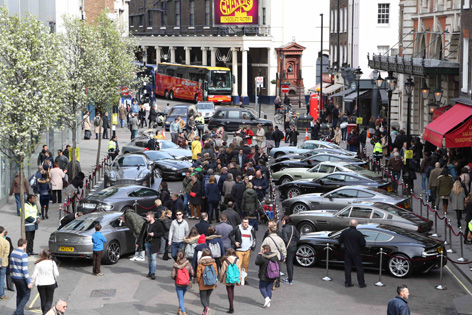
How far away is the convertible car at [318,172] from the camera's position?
3031 centimetres

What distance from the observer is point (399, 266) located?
63.9 feet

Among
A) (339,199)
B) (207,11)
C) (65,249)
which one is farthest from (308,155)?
(207,11)

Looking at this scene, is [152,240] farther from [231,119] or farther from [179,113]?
[179,113]

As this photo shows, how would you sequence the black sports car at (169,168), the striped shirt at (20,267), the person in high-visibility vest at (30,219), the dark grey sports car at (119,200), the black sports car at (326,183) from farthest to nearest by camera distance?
the black sports car at (169,168) < the black sports car at (326,183) < the dark grey sports car at (119,200) < the person in high-visibility vest at (30,219) < the striped shirt at (20,267)

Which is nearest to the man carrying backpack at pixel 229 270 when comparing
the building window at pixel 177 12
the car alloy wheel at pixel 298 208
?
the car alloy wheel at pixel 298 208

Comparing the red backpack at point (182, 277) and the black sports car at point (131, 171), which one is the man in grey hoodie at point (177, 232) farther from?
the black sports car at point (131, 171)

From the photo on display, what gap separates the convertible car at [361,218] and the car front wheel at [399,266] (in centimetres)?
274

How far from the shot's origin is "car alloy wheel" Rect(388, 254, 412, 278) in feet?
63.6

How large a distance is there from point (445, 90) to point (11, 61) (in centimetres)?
2360

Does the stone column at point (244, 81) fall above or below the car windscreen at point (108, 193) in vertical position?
above

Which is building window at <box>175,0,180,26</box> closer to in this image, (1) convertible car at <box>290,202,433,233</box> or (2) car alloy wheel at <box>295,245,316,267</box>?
(1) convertible car at <box>290,202,433,233</box>

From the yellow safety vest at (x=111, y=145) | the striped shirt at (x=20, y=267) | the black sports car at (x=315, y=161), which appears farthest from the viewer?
the yellow safety vest at (x=111, y=145)

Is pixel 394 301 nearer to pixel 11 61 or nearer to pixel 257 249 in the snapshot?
pixel 257 249

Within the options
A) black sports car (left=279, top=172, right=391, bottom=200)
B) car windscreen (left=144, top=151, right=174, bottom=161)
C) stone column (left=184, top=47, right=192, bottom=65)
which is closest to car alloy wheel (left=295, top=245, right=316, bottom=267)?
black sports car (left=279, top=172, right=391, bottom=200)
